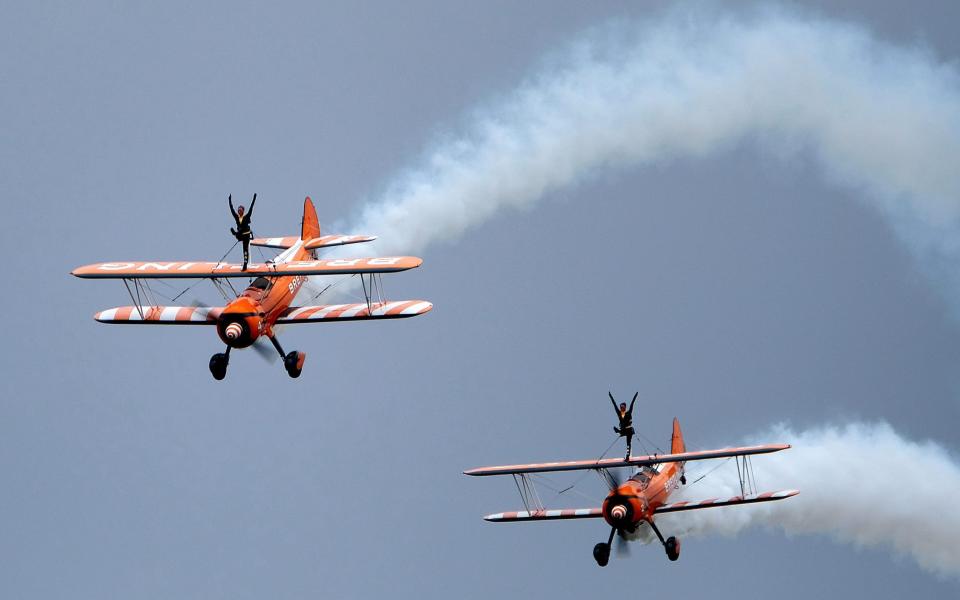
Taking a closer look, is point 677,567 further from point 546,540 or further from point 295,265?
point 295,265

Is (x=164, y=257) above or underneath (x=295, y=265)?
above

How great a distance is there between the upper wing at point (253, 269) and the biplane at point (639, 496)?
9.30m

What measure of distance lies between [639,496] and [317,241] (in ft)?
48.8

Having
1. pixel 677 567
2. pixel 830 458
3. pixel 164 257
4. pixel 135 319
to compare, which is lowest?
pixel 677 567

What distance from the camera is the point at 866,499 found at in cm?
6438

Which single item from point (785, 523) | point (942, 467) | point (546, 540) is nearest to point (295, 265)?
point (785, 523)

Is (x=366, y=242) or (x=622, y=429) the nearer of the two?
(x=622, y=429)

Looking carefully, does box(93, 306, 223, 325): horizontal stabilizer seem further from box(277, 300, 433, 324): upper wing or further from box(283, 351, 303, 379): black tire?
box(283, 351, 303, 379): black tire

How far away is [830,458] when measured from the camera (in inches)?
2562

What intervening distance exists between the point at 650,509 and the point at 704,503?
235cm

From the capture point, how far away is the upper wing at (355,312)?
5294cm

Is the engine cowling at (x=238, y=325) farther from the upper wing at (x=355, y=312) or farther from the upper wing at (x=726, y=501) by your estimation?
the upper wing at (x=726, y=501)

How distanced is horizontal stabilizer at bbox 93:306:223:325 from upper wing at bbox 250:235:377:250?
6085 millimetres

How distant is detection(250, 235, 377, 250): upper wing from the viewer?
60.5 m
